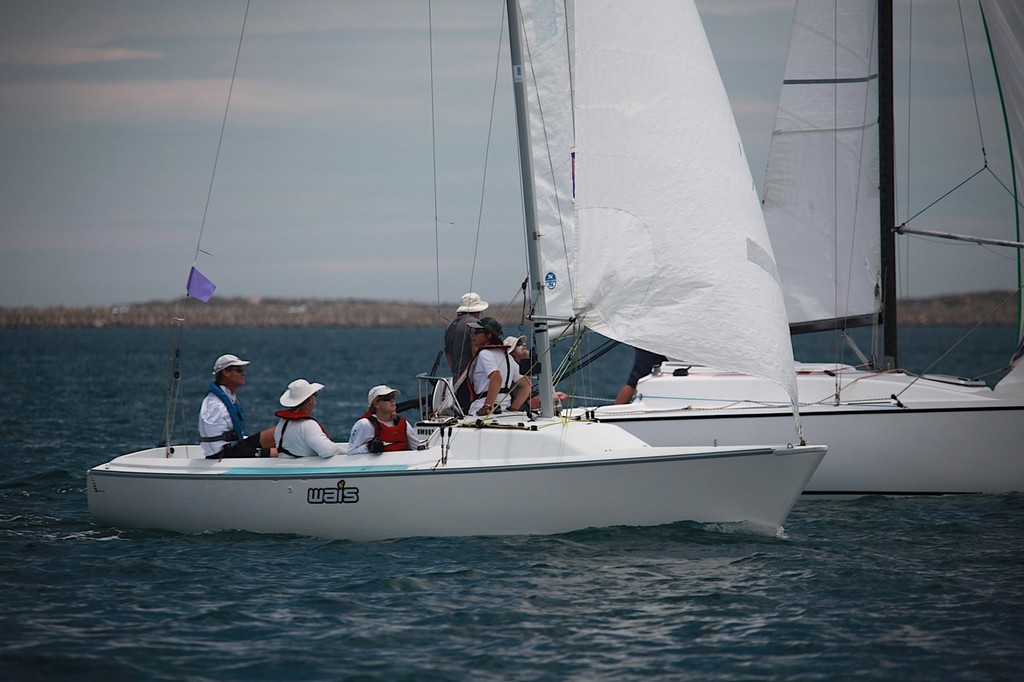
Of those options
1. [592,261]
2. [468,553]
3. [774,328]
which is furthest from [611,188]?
[468,553]

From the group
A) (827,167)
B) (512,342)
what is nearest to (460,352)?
(512,342)

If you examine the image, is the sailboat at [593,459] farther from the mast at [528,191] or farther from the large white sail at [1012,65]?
the large white sail at [1012,65]

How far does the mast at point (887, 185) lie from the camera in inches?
556

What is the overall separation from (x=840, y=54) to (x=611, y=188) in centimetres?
688

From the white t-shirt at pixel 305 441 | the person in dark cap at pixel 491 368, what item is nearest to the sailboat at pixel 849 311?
the person in dark cap at pixel 491 368

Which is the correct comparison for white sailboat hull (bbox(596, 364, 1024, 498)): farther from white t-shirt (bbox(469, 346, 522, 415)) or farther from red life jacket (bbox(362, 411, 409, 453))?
red life jacket (bbox(362, 411, 409, 453))

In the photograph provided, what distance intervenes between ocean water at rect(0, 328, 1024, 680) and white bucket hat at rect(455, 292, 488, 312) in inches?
112

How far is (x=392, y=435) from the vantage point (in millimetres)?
10094

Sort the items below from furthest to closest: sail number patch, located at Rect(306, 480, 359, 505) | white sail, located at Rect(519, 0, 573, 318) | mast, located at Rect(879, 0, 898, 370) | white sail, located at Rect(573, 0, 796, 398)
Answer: mast, located at Rect(879, 0, 898, 370) → white sail, located at Rect(519, 0, 573, 318) → sail number patch, located at Rect(306, 480, 359, 505) → white sail, located at Rect(573, 0, 796, 398)

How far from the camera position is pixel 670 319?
955cm

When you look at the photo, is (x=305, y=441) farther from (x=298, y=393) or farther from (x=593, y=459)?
(x=593, y=459)

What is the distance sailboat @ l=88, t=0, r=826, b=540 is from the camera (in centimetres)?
941

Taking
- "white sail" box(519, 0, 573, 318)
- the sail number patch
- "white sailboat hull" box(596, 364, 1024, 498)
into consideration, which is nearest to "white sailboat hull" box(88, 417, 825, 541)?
the sail number patch

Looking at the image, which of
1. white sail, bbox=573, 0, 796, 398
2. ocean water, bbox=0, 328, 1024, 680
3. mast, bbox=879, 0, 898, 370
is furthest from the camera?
mast, bbox=879, 0, 898, 370
